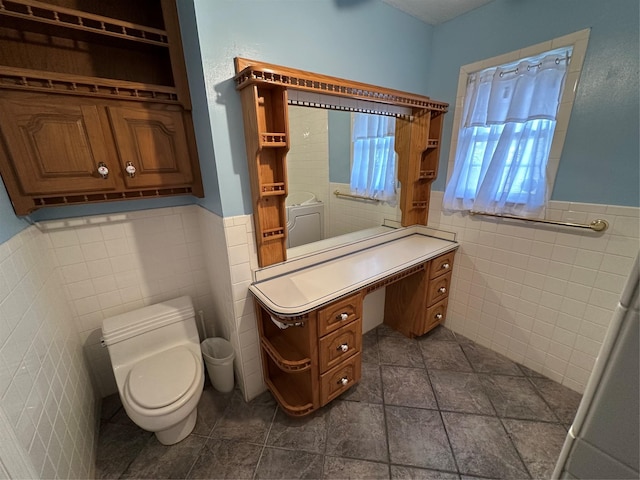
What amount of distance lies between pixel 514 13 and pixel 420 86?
619 mm

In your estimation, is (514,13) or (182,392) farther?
(514,13)

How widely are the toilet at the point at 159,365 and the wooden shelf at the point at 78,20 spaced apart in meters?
1.45

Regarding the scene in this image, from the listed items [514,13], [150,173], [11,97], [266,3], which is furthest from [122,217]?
[514,13]

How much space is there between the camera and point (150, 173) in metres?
1.42

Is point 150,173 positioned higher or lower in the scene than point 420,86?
lower

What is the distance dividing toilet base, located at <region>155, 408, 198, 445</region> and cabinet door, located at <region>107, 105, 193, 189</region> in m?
1.33

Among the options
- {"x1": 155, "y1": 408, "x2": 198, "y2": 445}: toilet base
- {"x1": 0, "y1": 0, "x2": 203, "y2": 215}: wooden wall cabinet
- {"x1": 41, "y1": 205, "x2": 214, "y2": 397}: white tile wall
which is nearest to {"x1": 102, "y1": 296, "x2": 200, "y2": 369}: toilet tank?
{"x1": 41, "y1": 205, "x2": 214, "y2": 397}: white tile wall

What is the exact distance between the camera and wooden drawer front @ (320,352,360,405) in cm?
Answer: 154

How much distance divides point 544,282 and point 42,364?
2719 mm

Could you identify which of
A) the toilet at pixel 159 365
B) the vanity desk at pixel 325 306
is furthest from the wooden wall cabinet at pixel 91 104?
the vanity desk at pixel 325 306

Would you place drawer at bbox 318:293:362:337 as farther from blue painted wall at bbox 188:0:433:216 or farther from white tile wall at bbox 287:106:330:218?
white tile wall at bbox 287:106:330:218

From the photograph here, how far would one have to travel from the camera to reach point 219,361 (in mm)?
1695

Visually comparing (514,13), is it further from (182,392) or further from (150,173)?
(182,392)

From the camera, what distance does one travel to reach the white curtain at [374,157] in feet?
6.63
